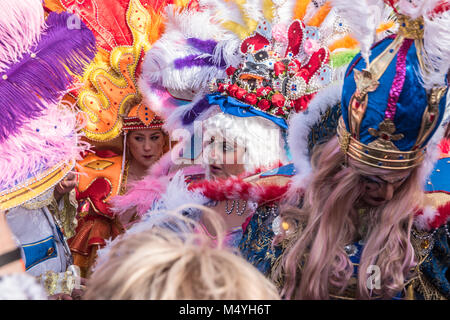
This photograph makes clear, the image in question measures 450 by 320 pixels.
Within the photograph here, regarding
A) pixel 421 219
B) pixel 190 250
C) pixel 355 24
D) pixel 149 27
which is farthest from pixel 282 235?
pixel 149 27

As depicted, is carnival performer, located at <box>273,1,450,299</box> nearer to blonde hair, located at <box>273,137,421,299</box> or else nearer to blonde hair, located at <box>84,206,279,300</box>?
blonde hair, located at <box>273,137,421,299</box>

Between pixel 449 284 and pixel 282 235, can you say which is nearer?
pixel 449 284

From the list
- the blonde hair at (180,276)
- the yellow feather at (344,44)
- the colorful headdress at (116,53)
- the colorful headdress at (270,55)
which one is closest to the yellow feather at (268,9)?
the colorful headdress at (270,55)

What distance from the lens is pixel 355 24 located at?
128 centimetres

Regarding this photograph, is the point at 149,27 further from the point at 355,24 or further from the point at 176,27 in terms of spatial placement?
the point at 355,24

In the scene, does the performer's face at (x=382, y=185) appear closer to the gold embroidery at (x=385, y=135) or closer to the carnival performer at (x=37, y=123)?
the gold embroidery at (x=385, y=135)

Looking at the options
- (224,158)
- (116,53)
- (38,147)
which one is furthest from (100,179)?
(38,147)

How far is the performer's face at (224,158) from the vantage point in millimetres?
2072

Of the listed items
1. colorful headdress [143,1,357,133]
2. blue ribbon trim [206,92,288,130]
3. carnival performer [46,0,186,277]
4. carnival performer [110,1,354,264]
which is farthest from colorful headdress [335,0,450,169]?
carnival performer [46,0,186,277]

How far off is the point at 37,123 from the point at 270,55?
3.12ft

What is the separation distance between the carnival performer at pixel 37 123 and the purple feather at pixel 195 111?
616 millimetres

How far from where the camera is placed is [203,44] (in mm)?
2254

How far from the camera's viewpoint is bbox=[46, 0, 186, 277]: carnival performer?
264 cm

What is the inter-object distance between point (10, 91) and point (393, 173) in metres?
1.19
